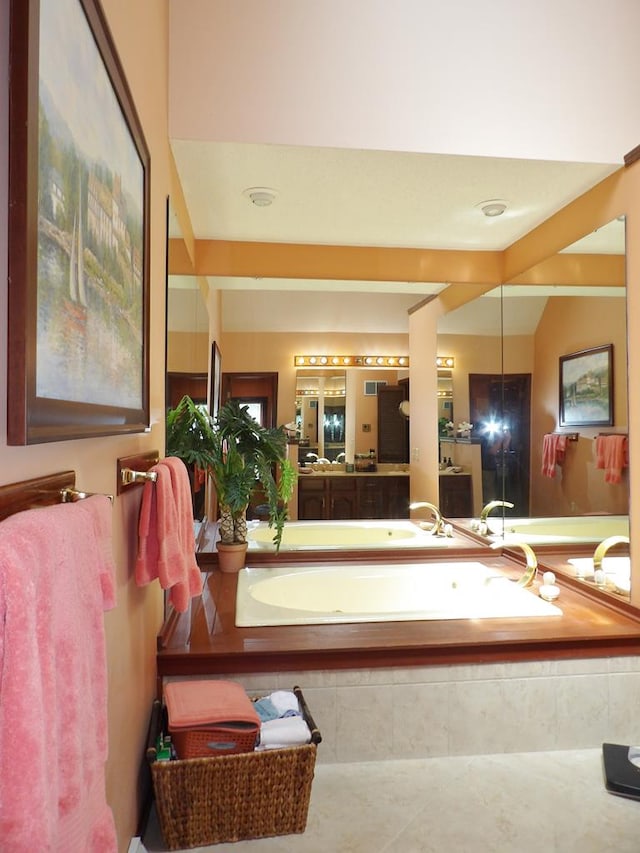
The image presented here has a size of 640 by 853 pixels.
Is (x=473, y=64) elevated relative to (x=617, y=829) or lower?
elevated

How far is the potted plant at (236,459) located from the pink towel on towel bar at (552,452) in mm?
1300

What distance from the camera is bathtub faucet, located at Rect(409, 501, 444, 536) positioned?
10.9ft

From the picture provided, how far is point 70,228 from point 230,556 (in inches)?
87.7

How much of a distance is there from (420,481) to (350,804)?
1.79 m

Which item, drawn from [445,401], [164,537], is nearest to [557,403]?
[445,401]

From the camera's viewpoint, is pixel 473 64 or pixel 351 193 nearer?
pixel 473 64

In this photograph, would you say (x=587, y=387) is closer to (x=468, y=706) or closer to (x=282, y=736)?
(x=468, y=706)

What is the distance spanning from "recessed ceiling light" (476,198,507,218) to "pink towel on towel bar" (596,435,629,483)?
115 cm

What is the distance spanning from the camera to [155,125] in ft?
6.11

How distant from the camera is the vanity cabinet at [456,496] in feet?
10.9

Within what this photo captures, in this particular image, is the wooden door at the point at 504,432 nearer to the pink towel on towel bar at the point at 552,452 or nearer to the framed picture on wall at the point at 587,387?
the pink towel on towel bar at the point at 552,452

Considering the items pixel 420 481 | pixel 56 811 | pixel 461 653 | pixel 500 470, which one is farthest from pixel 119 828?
pixel 500 470

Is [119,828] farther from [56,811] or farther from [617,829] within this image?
[617,829]

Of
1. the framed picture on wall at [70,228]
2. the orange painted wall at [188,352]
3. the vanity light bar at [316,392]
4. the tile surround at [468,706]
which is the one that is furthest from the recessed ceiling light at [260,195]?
the tile surround at [468,706]
